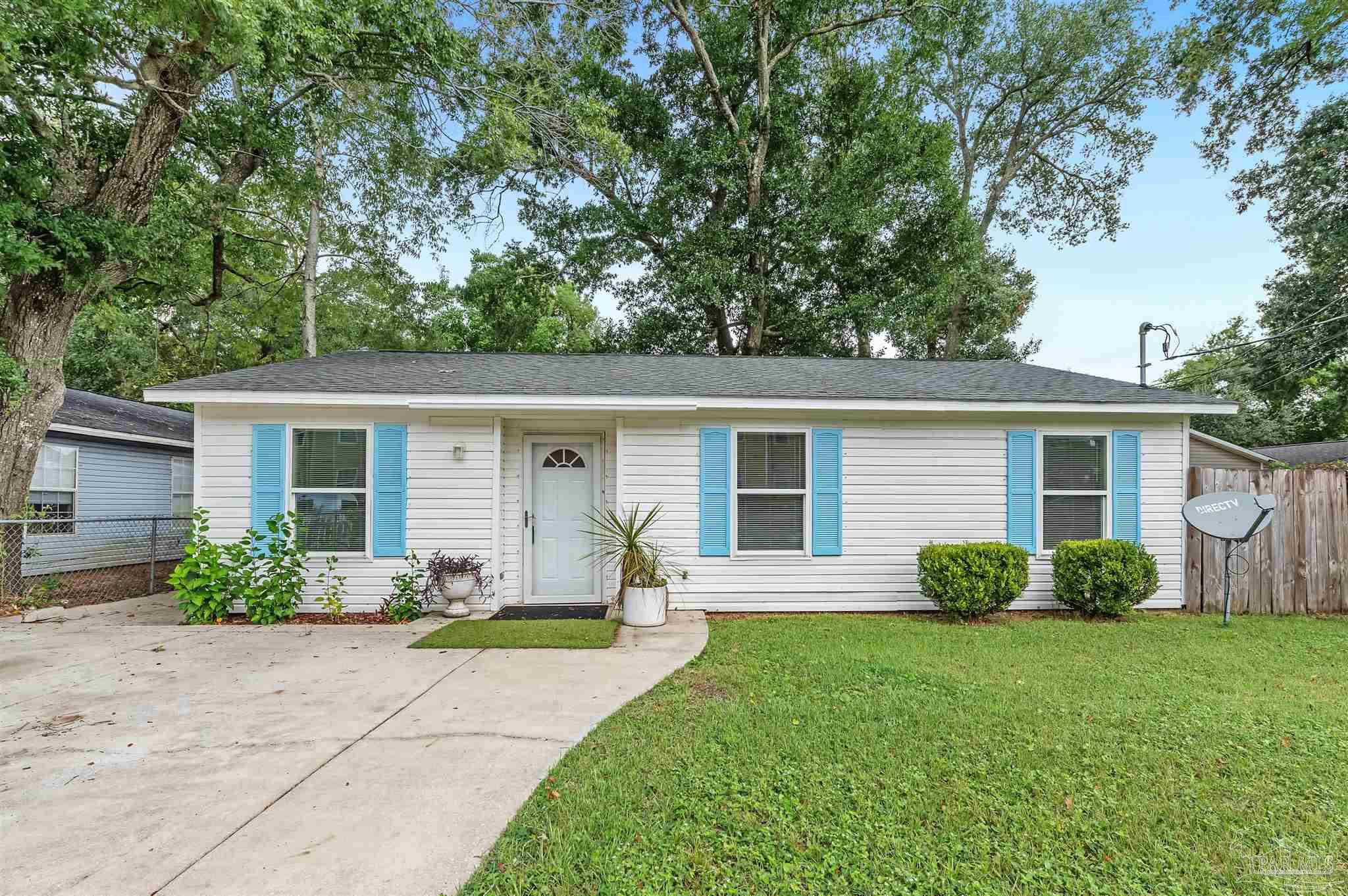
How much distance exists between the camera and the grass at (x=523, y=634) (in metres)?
5.12

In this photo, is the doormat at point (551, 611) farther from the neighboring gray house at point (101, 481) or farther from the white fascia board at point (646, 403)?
the neighboring gray house at point (101, 481)

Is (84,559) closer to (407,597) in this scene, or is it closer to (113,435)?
(113,435)

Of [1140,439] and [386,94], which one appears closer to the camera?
[1140,439]

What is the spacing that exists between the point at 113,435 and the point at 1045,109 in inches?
886

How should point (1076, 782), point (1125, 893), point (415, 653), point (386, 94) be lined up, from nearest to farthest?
1. point (1125, 893)
2. point (1076, 782)
3. point (415, 653)
4. point (386, 94)

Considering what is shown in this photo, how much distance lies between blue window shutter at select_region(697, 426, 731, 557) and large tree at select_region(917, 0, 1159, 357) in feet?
36.4

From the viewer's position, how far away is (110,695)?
3832mm

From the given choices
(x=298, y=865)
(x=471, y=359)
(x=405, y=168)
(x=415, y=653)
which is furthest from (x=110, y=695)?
(x=405, y=168)

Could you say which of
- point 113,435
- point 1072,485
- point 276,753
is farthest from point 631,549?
point 113,435

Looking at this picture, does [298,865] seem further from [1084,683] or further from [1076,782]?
[1084,683]

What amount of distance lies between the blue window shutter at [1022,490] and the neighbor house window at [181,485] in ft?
44.8

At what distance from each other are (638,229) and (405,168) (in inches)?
198

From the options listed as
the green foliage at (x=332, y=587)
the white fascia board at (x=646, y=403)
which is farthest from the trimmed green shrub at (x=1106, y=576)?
the green foliage at (x=332, y=587)

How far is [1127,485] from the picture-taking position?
21.4 feet
